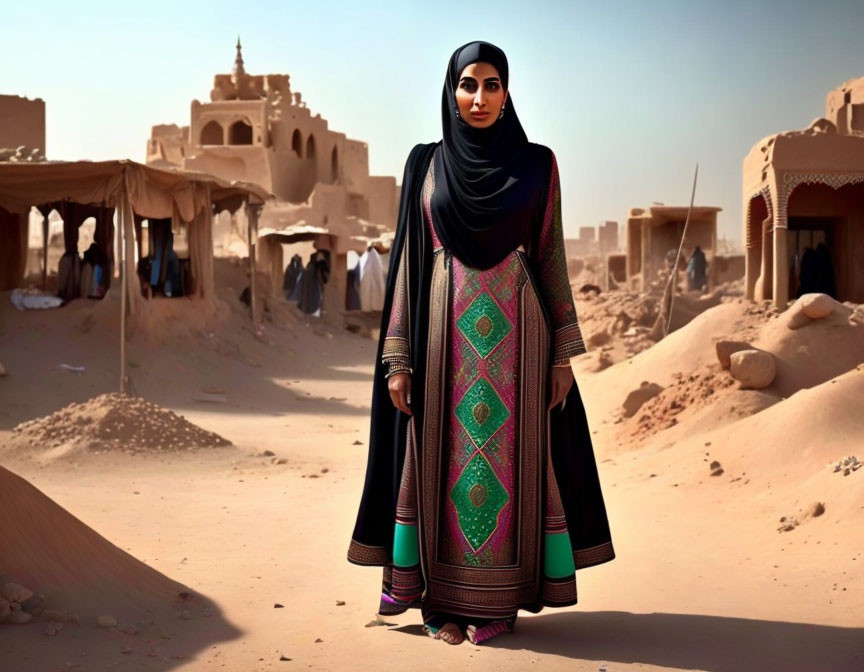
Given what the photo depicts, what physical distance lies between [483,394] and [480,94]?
1016 mm

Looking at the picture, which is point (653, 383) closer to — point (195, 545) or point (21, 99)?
point (195, 545)

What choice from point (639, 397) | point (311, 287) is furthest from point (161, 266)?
point (639, 397)

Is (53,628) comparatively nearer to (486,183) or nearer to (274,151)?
(486,183)

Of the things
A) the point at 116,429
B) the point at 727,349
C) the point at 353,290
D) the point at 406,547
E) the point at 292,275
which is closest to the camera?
the point at 406,547

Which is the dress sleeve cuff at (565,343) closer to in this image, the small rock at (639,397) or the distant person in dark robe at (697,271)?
the small rock at (639,397)

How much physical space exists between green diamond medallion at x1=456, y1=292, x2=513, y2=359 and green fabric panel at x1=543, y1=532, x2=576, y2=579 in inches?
26.6

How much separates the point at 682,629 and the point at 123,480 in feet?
15.7

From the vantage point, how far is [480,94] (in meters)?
3.58

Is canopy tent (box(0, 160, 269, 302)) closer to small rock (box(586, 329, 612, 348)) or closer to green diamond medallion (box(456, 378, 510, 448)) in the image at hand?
small rock (box(586, 329, 612, 348))

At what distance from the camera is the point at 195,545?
17.9 feet

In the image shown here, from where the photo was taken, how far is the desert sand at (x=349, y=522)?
3.58 meters

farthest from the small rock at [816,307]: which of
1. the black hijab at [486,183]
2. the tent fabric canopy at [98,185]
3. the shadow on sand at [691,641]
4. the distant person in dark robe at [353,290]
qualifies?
the distant person in dark robe at [353,290]

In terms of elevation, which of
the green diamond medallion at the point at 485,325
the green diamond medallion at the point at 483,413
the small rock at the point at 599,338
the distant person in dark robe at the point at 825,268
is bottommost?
the small rock at the point at 599,338

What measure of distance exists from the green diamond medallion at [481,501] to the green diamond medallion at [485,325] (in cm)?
37
